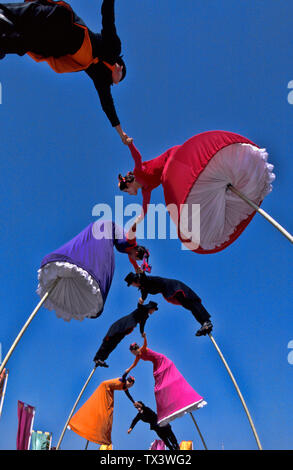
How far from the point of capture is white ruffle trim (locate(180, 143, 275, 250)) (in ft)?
14.8

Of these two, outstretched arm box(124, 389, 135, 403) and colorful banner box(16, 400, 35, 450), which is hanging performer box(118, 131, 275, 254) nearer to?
outstretched arm box(124, 389, 135, 403)

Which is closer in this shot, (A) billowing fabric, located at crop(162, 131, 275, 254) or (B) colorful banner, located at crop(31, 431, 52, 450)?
(A) billowing fabric, located at crop(162, 131, 275, 254)

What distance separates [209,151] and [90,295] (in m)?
3.53

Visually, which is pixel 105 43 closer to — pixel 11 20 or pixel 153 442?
pixel 11 20

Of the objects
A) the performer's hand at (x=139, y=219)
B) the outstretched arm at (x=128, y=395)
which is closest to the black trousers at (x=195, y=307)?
the performer's hand at (x=139, y=219)

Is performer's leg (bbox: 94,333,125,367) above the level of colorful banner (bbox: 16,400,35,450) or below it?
above

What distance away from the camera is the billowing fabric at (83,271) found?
5.81 meters

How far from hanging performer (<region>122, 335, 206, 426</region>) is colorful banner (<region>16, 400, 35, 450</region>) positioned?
354 cm

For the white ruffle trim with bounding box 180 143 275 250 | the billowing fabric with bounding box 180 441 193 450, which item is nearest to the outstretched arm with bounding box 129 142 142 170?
the white ruffle trim with bounding box 180 143 275 250

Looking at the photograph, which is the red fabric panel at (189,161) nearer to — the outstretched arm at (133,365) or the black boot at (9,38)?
the black boot at (9,38)

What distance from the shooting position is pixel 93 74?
13.1 feet

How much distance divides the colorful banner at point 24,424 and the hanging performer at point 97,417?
1705 mm
